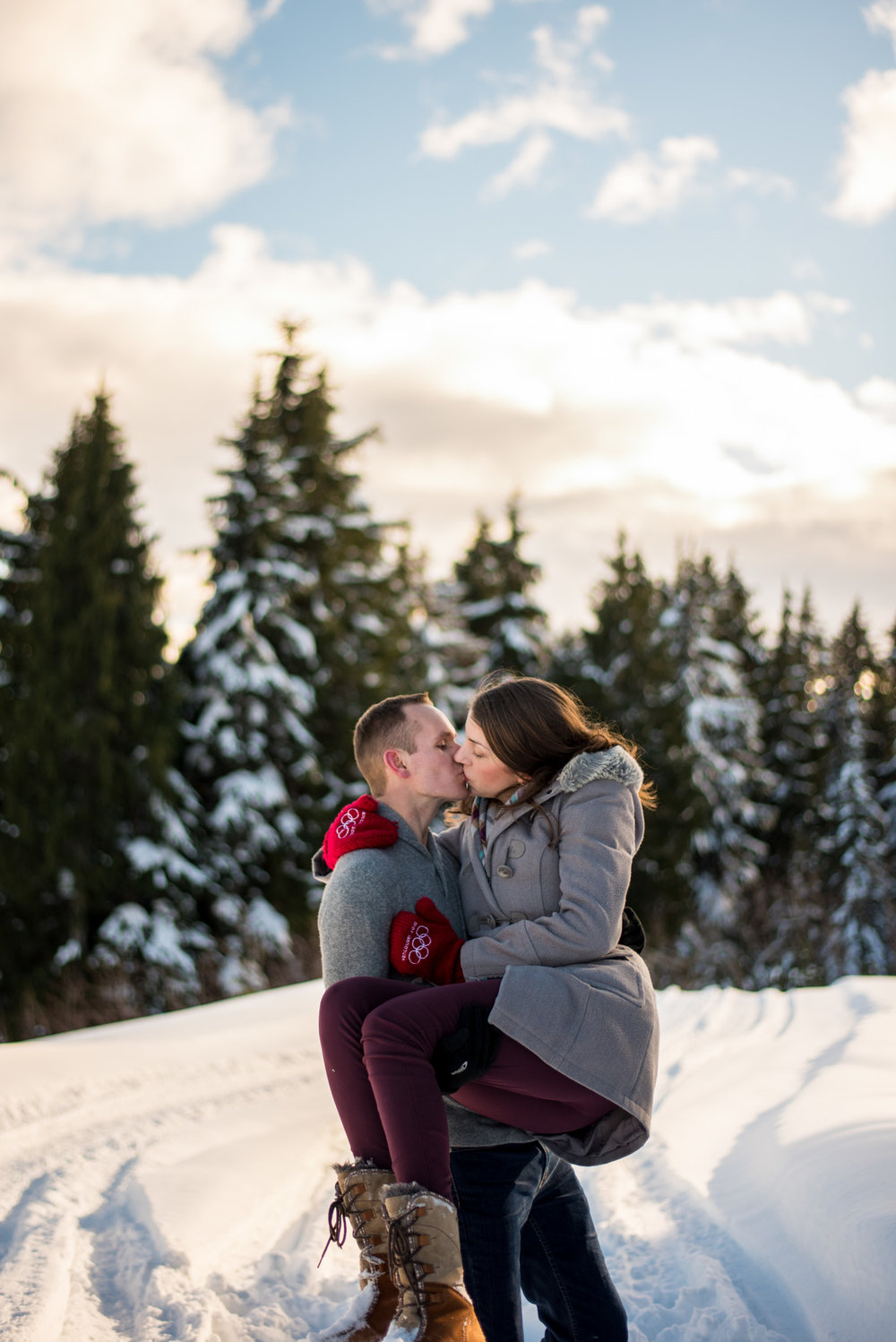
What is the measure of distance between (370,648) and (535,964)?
1899cm

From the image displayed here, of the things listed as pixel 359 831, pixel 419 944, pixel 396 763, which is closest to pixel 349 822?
pixel 359 831

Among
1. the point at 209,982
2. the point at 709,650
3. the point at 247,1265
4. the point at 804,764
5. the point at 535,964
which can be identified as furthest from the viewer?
the point at 804,764

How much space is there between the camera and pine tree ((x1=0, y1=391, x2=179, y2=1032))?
627 inches

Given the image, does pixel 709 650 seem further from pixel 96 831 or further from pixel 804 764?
pixel 96 831

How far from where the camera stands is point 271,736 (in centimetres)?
1861

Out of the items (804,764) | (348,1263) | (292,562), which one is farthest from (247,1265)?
(804,764)

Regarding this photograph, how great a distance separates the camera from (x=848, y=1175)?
10.3 ft

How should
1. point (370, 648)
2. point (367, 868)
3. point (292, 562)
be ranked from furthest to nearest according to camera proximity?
point (370, 648) < point (292, 562) < point (367, 868)

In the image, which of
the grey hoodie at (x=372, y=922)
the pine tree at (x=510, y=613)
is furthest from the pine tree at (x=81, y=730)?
the grey hoodie at (x=372, y=922)

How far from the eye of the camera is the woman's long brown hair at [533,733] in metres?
2.58

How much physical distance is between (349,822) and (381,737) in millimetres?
282

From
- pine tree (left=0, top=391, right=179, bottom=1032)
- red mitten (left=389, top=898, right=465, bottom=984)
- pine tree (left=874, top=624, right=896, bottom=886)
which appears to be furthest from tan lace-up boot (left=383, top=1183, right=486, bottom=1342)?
pine tree (left=874, top=624, right=896, bottom=886)

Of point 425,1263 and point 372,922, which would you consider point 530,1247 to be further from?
point 372,922

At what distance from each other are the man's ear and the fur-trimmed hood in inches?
17.7
